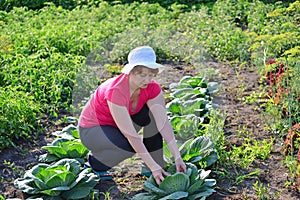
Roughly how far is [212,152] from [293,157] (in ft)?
2.06

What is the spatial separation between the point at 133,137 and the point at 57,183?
627mm

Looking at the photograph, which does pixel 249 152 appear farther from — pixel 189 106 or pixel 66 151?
pixel 66 151

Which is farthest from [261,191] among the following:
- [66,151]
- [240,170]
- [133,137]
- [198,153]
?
[66,151]

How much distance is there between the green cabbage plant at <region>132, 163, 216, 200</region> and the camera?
371 centimetres

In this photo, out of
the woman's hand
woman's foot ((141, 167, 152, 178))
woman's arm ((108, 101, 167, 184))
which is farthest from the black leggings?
the woman's hand

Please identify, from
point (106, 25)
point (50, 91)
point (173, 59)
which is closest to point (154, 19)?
point (106, 25)

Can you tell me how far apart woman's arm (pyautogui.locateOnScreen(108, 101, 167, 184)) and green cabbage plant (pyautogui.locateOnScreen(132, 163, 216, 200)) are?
0.07m

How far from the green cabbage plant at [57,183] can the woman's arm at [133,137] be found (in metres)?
0.45

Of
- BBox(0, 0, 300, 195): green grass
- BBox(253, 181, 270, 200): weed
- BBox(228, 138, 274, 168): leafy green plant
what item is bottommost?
BBox(253, 181, 270, 200): weed

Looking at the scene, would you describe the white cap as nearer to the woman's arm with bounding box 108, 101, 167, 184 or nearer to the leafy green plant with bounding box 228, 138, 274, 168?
the woman's arm with bounding box 108, 101, 167, 184

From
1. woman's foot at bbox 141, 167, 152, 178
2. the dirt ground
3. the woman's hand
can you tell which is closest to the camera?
the woman's hand

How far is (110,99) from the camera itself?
3.82 m

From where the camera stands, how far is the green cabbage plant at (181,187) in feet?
12.2

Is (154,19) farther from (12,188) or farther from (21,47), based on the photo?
(12,188)
